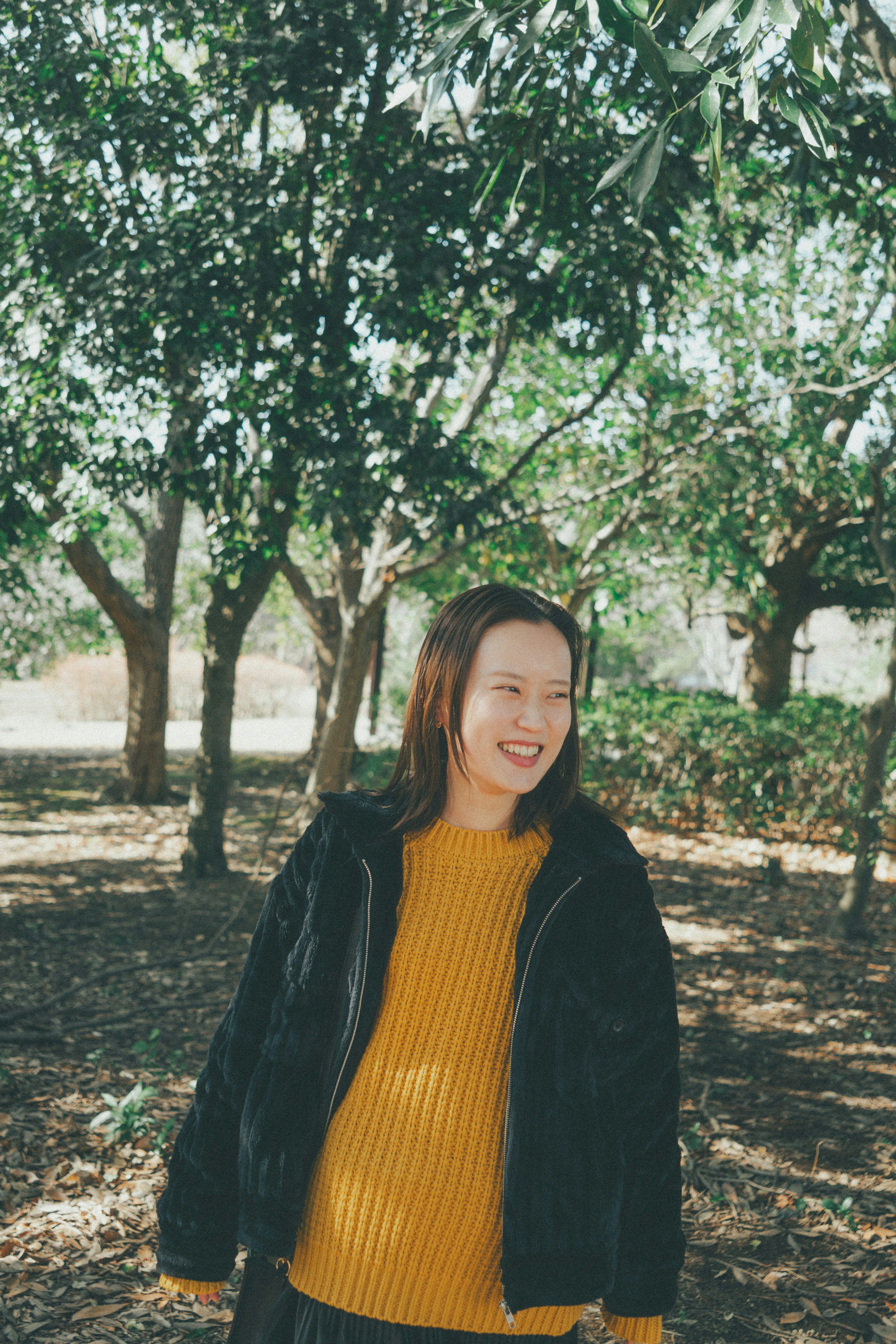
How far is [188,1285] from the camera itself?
67.0 inches

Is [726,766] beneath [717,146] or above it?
beneath

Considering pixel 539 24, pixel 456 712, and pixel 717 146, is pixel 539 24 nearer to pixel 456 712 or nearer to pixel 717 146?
pixel 717 146

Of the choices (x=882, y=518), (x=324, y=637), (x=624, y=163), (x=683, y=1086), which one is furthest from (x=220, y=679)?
(x=624, y=163)

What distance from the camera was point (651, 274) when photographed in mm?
6359

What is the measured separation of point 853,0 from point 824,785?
7.85 metres

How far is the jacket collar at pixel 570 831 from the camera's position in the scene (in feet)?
5.57

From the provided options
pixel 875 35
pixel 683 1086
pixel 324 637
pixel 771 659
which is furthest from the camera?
pixel 771 659

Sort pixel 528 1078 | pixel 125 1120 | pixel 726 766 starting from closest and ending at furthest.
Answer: pixel 528 1078, pixel 125 1120, pixel 726 766

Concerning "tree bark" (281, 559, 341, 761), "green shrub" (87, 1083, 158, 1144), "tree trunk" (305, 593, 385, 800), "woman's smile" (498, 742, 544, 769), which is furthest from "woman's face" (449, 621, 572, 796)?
"tree bark" (281, 559, 341, 761)

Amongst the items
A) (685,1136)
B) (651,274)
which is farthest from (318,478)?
(685,1136)

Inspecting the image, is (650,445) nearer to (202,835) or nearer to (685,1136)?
(202,835)

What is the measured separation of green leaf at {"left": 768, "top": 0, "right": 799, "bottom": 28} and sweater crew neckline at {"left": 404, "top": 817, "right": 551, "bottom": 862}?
1634 mm

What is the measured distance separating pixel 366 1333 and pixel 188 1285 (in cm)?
32

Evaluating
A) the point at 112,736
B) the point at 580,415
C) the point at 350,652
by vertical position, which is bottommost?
the point at 112,736
